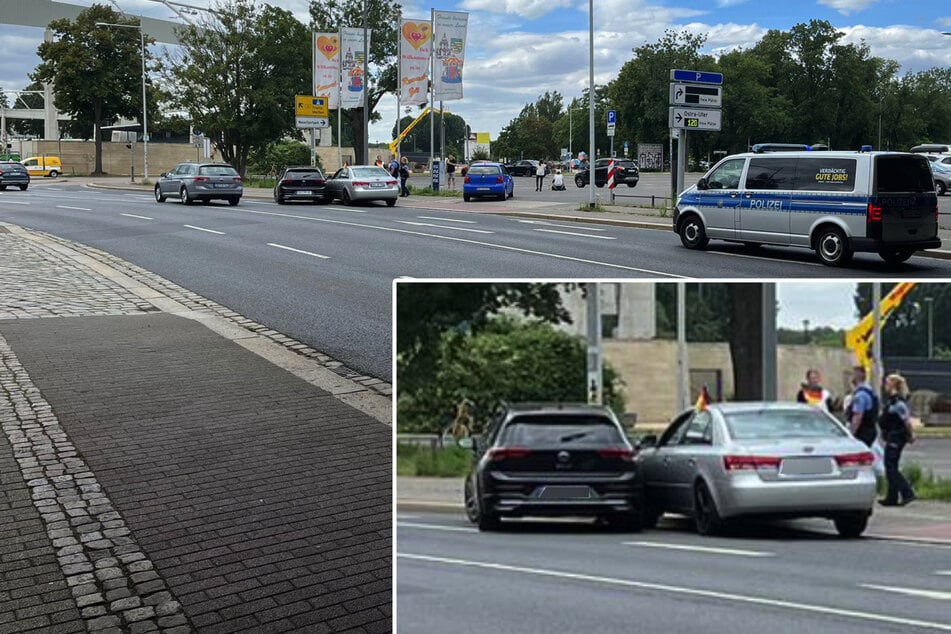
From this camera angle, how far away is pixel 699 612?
1.91m

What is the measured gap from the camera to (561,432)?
6.48ft

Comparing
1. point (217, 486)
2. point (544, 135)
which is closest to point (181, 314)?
point (217, 486)

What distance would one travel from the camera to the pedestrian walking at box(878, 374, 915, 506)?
6.12 feet

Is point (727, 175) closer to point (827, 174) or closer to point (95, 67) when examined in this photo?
point (827, 174)

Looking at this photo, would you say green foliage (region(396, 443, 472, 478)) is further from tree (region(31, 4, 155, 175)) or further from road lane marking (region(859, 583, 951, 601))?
tree (region(31, 4, 155, 175))

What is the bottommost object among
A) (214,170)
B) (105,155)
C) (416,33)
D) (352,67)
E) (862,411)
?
(862,411)

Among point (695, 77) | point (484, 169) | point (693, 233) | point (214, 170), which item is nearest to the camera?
point (693, 233)

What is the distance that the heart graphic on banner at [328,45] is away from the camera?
50969 millimetres

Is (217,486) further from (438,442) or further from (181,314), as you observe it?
(181,314)

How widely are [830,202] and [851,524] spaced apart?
669 inches

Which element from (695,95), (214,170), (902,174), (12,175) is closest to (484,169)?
(214,170)

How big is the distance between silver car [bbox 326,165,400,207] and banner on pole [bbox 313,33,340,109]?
472 inches

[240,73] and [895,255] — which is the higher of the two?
[240,73]

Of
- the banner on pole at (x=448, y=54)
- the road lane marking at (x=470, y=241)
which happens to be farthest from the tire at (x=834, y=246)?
the banner on pole at (x=448, y=54)
